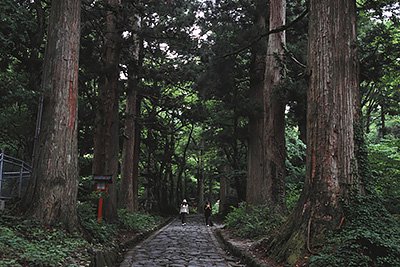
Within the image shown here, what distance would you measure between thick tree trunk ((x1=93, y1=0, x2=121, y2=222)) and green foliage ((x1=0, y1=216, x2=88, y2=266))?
5.18m

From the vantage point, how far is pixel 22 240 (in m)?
6.13

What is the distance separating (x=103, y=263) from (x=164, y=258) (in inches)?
87.5

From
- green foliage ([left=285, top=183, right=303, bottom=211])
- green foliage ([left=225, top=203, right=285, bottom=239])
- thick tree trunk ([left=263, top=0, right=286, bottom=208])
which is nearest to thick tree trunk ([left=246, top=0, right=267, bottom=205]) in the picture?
green foliage ([left=285, top=183, right=303, bottom=211])

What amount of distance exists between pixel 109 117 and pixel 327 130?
8165 mm

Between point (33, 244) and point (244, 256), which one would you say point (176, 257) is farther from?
point (33, 244)

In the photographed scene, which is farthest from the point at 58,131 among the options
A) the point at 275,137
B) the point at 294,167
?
the point at 294,167

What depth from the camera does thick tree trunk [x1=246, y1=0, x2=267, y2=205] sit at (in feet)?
49.1

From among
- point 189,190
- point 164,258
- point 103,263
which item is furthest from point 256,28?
point 189,190

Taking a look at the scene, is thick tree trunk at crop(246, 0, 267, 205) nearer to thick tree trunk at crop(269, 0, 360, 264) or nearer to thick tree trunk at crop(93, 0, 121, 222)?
thick tree trunk at crop(93, 0, 121, 222)

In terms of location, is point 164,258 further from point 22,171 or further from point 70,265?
point 22,171

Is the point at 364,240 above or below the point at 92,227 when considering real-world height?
above

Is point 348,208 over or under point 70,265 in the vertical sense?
→ over

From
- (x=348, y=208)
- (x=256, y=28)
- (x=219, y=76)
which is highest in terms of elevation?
(x=256, y=28)

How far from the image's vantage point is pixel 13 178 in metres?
11.3
